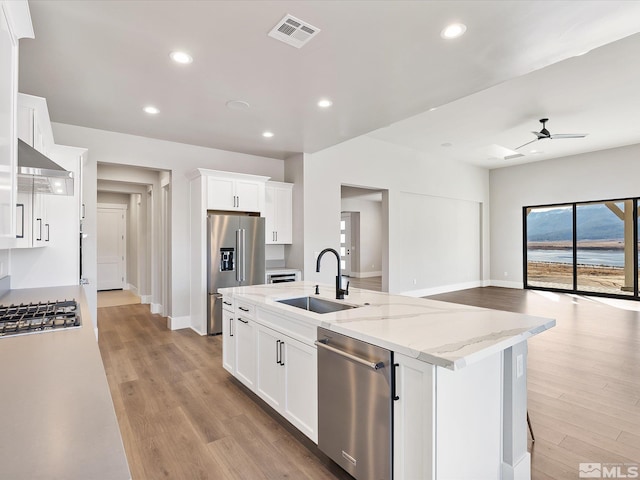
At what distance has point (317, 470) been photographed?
1.99 m

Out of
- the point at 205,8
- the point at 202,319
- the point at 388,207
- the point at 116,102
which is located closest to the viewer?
the point at 205,8

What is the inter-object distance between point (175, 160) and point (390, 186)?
4.12 m

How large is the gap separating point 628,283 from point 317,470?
854cm

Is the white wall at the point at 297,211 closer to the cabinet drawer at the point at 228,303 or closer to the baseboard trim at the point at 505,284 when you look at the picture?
the cabinet drawer at the point at 228,303

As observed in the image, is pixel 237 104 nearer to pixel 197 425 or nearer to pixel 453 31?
pixel 453 31

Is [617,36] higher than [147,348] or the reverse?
higher

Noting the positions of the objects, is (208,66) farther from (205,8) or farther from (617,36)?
(617,36)

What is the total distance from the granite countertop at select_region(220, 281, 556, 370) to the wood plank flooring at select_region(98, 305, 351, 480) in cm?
86

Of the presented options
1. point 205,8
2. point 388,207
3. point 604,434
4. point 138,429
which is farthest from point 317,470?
point 388,207

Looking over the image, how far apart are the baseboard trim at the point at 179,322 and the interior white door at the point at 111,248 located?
477 cm

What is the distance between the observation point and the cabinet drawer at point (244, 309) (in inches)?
107

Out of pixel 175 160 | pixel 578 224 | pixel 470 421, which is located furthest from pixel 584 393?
pixel 578 224

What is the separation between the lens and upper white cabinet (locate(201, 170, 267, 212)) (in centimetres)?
494

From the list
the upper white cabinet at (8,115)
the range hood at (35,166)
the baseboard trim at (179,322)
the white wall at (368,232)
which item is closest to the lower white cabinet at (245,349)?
the range hood at (35,166)
